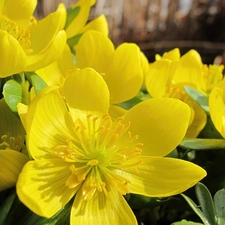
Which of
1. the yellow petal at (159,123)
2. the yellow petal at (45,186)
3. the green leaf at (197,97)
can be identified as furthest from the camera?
the green leaf at (197,97)

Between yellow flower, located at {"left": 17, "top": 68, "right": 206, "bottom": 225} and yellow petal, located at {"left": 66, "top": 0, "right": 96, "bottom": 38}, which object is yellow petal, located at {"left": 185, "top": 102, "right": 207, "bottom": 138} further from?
yellow petal, located at {"left": 66, "top": 0, "right": 96, "bottom": 38}

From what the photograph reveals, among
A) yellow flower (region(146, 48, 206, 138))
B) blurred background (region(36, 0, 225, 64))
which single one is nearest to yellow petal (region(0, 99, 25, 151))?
yellow flower (region(146, 48, 206, 138))

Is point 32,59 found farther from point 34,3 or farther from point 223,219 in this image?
point 223,219

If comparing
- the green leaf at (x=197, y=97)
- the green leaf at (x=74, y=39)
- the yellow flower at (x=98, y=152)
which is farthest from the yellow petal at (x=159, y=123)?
the green leaf at (x=74, y=39)

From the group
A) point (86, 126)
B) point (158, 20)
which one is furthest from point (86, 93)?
point (158, 20)

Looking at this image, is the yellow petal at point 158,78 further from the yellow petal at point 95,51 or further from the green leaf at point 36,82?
the green leaf at point 36,82

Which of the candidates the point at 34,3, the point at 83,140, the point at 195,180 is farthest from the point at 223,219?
the point at 34,3
